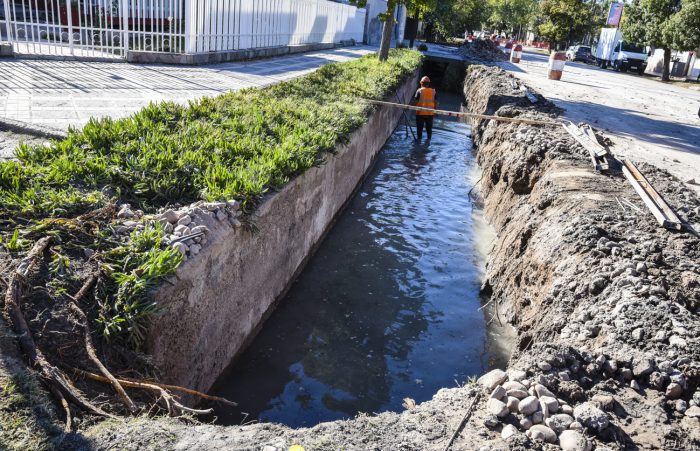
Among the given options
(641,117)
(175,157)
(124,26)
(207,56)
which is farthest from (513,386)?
(641,117)

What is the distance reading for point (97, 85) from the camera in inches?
390

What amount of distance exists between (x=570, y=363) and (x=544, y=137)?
6538 millimetres

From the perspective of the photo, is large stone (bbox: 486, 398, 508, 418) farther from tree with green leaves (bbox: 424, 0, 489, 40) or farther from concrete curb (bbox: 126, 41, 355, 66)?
tree with green leaves (bbox: 424, 0, 489, 40)

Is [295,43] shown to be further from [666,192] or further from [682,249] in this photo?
[682,249]

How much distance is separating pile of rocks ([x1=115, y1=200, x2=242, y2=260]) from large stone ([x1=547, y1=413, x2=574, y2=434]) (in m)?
2.59

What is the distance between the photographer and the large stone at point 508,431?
2958mm

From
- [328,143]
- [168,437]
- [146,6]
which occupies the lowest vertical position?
[168,437]

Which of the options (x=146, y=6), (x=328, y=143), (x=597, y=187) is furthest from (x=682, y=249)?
(x=146, y=6)

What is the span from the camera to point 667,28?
27656 millimetres

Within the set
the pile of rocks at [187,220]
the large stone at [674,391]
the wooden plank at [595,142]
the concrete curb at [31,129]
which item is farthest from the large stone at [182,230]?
the wooden plank at [595,142]

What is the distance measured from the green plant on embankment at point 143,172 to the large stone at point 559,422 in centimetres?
242

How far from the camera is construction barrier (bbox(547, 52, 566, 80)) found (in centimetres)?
2366

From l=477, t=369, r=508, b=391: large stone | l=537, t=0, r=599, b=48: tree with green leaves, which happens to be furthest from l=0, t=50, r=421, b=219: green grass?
l=537, t=0, r=599, b=48: tree with green leaves

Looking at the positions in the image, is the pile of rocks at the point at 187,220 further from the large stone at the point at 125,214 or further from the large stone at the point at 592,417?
the large stone at the point at 592,417
